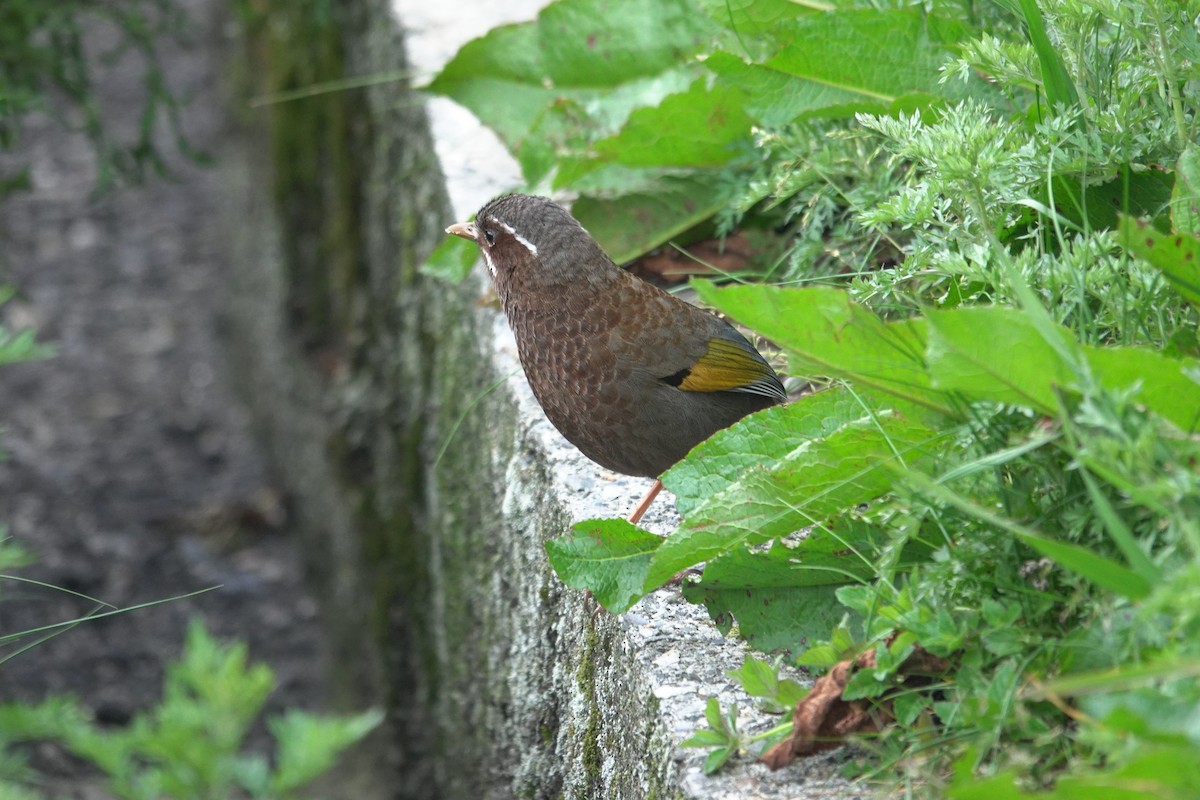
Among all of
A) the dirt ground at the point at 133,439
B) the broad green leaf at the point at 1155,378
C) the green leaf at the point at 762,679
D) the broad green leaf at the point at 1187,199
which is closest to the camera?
the broad green leaf at the point at 1155,378

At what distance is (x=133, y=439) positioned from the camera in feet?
25.0

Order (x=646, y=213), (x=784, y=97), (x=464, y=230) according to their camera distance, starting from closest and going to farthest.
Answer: (x=784, y=97) < (x=464, y=230) < (x=646, y=213)

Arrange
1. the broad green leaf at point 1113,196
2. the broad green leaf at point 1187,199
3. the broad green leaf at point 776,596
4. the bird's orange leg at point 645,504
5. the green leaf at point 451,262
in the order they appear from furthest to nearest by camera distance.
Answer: the green leaf at point 451,262 → the bird's orange leg at point 645,504 → the broad green leaf at point 1113,196 → the broad green leaf at point 776,596 → the broad green leaf at point 1187,199

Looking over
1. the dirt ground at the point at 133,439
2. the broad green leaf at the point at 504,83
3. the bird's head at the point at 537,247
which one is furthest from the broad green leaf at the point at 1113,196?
the dirt ground at the point at 133,439

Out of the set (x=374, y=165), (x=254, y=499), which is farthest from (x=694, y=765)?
(x=254, y=499)

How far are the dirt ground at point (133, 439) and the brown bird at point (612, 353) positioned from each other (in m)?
2.43

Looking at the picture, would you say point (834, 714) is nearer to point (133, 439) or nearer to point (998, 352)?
point (998, 352)

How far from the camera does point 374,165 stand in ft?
19.6

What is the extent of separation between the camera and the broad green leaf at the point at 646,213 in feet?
13.6

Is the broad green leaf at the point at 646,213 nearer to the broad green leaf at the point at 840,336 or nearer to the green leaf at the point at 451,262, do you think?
the green leaf at the point at 451,262

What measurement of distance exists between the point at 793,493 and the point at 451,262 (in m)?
1.93

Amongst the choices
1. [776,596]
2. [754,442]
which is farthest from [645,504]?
[776,596]

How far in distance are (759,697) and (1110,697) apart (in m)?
0.75

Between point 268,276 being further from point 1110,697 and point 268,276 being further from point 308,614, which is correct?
point 1110,697
